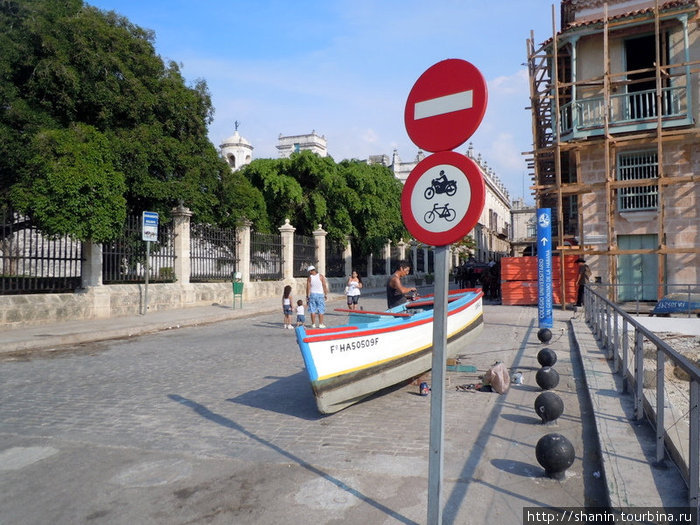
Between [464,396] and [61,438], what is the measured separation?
182 inches

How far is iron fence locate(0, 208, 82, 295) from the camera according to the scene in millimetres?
13352

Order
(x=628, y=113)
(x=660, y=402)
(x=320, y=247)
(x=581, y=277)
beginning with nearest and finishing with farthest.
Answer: (x=660, y=402) → (x=581, y=277) → (x=628, y=113) → (x=320, y=247)

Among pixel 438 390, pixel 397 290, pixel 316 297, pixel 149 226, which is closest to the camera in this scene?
pixel 438 390

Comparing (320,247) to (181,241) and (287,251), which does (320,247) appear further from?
(181,241)

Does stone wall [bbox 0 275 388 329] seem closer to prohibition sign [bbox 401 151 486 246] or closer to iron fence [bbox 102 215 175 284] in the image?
iron fence [bbox 102 215 175 284]

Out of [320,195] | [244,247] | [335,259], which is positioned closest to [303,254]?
[335,259]

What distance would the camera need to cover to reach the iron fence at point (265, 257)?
23719 millimetres

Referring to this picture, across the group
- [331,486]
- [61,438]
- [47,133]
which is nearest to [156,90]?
[47,133]

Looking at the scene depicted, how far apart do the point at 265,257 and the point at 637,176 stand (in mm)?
14963

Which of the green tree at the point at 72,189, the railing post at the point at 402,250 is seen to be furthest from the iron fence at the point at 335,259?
the green tree at the point at 72,189

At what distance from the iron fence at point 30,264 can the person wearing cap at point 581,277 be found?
14960 mm

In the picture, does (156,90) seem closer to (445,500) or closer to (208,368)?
(208,368)

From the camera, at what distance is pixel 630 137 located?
59.3ft

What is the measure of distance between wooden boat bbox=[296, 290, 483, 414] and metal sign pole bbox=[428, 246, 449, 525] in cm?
249
